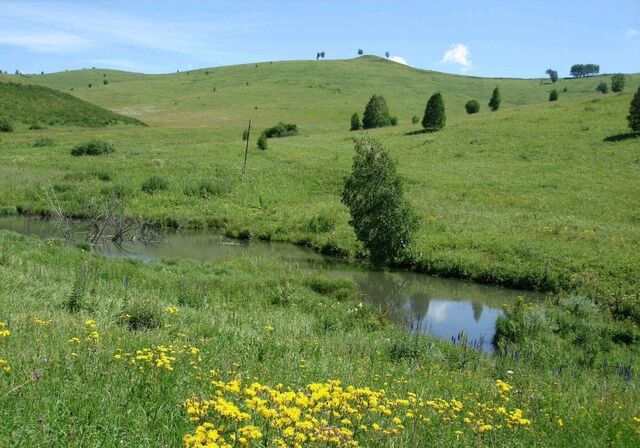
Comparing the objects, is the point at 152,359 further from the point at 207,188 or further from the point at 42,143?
the point at 42,143

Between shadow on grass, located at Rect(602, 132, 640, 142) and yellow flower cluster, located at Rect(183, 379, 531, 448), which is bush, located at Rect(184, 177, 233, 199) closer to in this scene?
shadow on grass, located at Rect(602, 132, 640, 142)

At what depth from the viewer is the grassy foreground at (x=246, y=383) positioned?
4832mm

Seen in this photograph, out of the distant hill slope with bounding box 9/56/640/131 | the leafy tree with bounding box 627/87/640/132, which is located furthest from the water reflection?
the distant hill slope with bounding box 9/56/640/131

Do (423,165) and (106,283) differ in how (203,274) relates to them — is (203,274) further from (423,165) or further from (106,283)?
(423,165)

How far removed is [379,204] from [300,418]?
67.6 feet

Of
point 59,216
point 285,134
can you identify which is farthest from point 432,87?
point 59,216

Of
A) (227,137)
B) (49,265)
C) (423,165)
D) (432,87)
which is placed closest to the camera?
(49,265)

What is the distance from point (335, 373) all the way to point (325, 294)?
11861 mm

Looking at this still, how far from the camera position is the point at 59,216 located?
3391cm

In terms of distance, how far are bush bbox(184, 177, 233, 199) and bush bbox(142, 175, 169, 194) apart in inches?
58.8

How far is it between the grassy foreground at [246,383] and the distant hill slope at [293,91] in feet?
225

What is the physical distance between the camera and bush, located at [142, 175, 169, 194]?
131 ft

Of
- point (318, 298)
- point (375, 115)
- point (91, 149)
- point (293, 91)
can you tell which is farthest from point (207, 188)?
point (293, 91)

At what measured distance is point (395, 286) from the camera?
78.5ft
